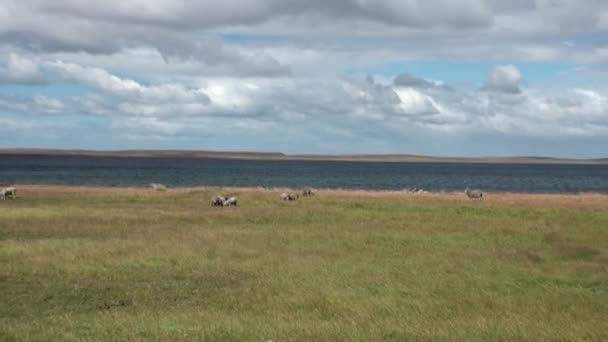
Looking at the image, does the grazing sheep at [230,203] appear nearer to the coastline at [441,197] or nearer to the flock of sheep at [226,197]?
the flock of sheep at [226,197]

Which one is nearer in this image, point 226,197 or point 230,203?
point 230,203

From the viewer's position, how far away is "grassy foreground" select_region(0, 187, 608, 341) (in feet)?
44.3

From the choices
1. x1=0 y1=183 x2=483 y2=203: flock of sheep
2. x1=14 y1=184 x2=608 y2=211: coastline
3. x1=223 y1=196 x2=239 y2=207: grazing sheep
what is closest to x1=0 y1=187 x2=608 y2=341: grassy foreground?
x1=223 y1=196 x2=239 y2=207: grazing sheep

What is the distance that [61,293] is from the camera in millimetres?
17297

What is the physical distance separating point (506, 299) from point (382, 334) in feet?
16.6

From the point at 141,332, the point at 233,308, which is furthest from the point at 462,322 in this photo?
the point at 141,332

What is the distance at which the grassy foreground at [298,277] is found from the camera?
44.3ft

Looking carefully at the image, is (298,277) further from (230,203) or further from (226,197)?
(226,197)

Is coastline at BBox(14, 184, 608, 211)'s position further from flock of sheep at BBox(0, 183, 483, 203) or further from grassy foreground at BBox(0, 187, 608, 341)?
grassy foreground at BBox(0, 187, 608, 341)

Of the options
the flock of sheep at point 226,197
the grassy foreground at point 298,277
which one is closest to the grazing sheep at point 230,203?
the flock of sheep at point 226,197

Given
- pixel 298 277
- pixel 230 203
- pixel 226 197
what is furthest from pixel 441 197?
pixel 298 277

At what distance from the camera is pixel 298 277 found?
19.7m

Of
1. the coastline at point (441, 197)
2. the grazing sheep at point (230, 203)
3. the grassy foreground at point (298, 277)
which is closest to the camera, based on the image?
the grassy foreground at point (298, 277)

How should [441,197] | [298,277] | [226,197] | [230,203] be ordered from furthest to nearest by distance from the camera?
1. [441,197]
2. [226,197]
3. [230,203]
4. [298,277]
